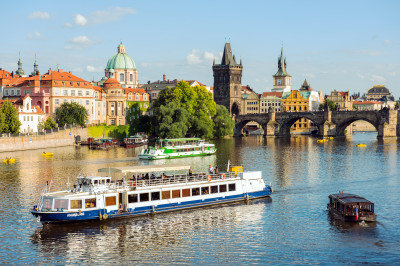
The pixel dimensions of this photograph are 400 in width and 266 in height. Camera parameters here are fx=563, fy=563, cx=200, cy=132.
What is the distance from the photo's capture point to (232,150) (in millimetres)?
116438

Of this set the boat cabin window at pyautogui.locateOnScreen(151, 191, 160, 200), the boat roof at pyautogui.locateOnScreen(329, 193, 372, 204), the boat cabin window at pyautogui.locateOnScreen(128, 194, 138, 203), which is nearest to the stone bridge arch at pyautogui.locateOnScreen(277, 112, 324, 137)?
the boat roof at pyautogui.locateOnScreen(329, 193, 372, 204)

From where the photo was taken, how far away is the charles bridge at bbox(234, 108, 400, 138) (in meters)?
158

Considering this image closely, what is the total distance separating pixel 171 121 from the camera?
134 metres

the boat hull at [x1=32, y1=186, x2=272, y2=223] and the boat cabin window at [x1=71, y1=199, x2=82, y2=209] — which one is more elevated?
the boat cabin window at [x1=71, y1=199, x2=82, y2=209]

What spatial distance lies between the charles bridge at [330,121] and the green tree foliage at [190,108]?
108 ft

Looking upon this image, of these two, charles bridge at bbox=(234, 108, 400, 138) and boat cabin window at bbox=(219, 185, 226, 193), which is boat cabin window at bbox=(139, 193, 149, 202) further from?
charles bridge at bbox=(234, 108, 400, 138)

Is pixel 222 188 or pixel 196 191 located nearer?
pixel 196 191

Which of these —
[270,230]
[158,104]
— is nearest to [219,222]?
[270,230]

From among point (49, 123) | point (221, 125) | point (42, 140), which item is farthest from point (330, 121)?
point (42, 140)

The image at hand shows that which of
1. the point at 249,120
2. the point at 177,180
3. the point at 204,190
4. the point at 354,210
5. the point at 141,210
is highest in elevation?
the point at 249,120

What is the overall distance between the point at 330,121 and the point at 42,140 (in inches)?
3467

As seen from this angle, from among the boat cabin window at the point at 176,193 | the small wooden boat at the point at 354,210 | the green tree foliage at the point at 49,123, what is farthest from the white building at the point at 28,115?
the small wooden boat at the point at 354,210

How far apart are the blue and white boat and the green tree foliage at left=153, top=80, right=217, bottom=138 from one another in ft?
247

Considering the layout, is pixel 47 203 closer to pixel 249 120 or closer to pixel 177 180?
pixel 177 180
